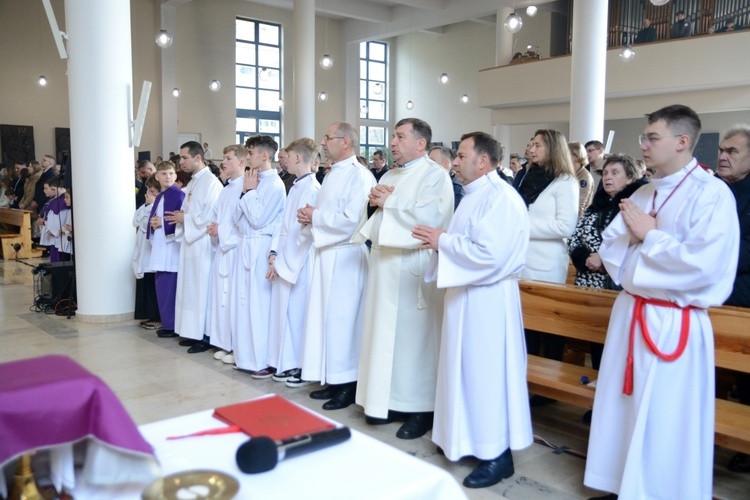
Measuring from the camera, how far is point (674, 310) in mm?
2795

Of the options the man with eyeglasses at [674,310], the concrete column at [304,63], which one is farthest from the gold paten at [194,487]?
the concrete column at [304,63]

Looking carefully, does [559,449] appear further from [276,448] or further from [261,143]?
[261,143]

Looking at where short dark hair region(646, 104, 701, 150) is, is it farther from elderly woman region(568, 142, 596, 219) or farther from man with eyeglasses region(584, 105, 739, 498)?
elderly woman region(568, 142, 596, 219)

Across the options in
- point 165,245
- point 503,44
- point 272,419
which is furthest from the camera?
point 503,44

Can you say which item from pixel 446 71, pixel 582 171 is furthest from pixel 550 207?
pixel 446 71

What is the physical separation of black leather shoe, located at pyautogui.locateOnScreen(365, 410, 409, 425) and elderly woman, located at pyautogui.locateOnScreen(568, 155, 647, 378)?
142 cm

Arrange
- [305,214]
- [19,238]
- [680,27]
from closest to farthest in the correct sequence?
1. [305,214]
2. [19,238]
3. [680,27]

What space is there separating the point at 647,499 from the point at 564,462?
82 centimetres

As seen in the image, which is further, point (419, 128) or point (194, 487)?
point (419, 128)

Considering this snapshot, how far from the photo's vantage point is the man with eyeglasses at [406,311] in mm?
3973

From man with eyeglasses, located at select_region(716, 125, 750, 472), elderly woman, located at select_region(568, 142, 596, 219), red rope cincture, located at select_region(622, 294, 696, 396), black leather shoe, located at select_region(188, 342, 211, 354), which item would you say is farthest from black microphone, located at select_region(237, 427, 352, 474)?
black leather shoe, located at select_region(188, 342, 211, 354)

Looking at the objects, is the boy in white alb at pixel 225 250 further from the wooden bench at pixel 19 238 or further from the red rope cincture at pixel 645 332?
the wooden bench at pixel 19 238

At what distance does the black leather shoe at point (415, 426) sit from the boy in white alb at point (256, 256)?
1655 millimetres

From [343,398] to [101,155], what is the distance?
3.86 meters
